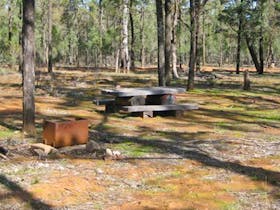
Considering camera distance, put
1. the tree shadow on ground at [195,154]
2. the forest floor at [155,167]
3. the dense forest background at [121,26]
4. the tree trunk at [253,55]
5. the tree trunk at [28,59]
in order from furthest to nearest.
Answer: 1. the tree trunk at [253,55]
2. the dense forest background at [121,26]
3. the tree trunk at [28,59]
4. the tree shadow on ground at [195,154]
5. the forest floor at [155,167]

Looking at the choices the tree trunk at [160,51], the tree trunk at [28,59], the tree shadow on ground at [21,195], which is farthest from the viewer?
the tree trunk at [160,51]

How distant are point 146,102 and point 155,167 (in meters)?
6.95

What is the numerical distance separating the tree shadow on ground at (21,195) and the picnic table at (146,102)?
7.25m

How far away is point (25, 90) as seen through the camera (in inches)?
385

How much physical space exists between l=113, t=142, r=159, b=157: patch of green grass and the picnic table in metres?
4.17

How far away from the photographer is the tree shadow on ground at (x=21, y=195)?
18.3ft

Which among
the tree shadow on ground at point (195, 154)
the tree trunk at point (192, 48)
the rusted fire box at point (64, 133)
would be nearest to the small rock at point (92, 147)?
the rusted fire box at point (64, 133)

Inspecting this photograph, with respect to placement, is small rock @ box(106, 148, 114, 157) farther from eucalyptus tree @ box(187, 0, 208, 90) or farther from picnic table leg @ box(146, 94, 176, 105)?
eucalyptus tree @ box(187, 0, 208, 90)

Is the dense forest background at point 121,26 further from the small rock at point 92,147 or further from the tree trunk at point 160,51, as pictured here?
the small rock at point 92,147

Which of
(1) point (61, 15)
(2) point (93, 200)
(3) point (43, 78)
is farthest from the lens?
(1) point (61, 15)

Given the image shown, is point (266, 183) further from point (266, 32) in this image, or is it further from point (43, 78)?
point (266, 32)

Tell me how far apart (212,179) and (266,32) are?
1291 inches

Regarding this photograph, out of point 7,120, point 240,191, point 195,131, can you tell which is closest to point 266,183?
point 240,191

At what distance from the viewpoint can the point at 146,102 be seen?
1438 centimetres
